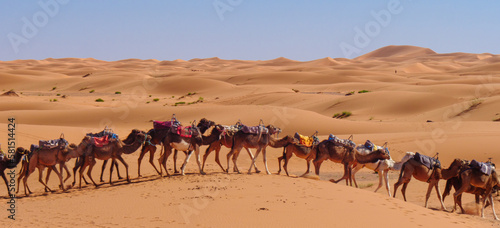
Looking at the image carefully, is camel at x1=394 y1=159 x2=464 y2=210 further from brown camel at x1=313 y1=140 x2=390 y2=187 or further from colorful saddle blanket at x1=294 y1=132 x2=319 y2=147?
colorful saddle blanket at x1=294 y1=132 x2=319 y2=147

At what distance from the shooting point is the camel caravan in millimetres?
13789

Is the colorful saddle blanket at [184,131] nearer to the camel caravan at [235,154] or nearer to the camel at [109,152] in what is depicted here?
the camel caravan at [235,154]

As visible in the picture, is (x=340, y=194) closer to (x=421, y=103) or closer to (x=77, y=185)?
(x=77, y=185)

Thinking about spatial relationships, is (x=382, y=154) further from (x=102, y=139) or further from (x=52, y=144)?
(x=52, y=144)

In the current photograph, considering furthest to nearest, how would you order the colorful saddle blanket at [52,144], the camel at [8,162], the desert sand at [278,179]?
the colorful saddle blanket at [52,144] < the camel at [8,162] < the desert sand at [278,179]

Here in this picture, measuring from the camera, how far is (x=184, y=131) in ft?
49.2

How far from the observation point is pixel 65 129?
2602 centimetres

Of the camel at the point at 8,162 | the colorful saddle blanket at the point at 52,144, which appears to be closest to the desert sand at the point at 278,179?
the camel at the point at 8,162

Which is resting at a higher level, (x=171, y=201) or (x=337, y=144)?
(x=337, y=144)

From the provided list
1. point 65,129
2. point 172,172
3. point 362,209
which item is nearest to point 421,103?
point 65,129

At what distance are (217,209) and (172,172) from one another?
18.4ft

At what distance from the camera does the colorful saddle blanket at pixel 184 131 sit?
14.9 meters

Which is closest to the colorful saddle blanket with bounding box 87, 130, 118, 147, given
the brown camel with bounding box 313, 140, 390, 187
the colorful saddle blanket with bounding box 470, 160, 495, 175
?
the brown camel with bounding box 313, 140, 390, 187

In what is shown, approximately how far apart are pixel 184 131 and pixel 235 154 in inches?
69.0
